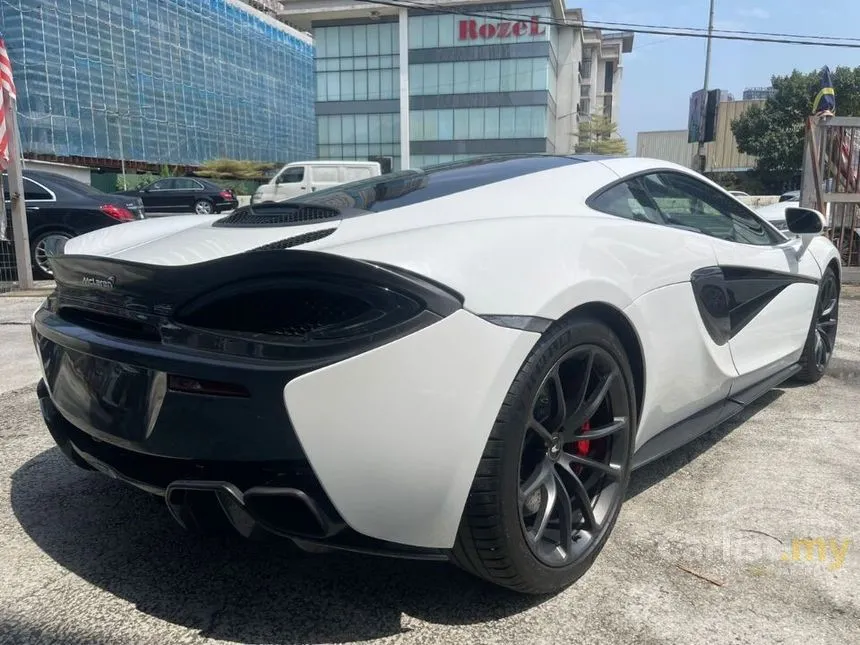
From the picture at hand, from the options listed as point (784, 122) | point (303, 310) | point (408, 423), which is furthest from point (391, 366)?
point (784, 122)

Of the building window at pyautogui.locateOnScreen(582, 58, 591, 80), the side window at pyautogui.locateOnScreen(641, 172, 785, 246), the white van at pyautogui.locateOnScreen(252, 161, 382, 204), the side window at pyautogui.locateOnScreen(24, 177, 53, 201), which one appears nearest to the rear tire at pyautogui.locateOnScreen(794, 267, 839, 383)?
the side window at pyautogui.locateOnScreen(641, 172, 785, 246)

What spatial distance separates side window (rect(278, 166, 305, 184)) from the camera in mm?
22791

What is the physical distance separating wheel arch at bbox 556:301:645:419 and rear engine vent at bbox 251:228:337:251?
681 millimetres

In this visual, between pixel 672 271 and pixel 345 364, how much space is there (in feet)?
4.47

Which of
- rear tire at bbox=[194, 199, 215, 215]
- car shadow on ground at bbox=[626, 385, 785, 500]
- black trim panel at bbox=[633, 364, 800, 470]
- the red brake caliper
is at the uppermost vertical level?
the red brake caliper

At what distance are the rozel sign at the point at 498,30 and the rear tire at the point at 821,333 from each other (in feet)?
163

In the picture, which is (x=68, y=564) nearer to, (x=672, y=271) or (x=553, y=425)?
(x=553, y=425)

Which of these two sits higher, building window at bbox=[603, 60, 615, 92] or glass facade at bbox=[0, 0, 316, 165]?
building window at bbox=[603, 60, 615, 92]

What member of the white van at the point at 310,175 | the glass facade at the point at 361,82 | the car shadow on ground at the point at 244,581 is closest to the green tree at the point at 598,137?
the glass facade at the point at 361,82

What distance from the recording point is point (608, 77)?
317 feet

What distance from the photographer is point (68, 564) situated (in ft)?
7.07

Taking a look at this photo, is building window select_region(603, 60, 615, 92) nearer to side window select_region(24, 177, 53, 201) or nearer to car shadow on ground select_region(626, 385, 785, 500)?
side window select_region(24, 177, 53, 201)

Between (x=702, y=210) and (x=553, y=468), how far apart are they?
5.16 feet

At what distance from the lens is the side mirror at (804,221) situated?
11.9 ft
